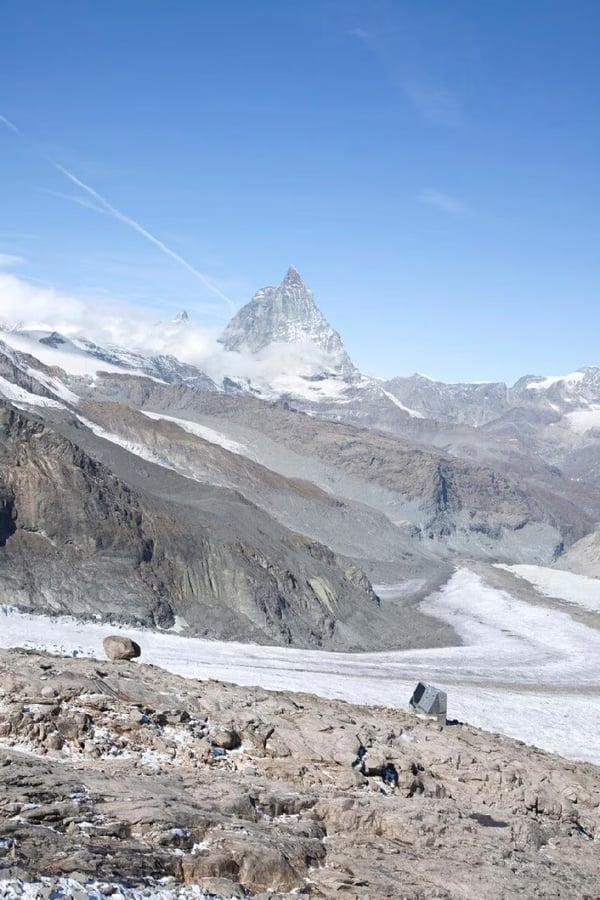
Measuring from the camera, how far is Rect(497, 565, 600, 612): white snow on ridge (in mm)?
100500

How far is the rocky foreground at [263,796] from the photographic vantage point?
10.7 metres

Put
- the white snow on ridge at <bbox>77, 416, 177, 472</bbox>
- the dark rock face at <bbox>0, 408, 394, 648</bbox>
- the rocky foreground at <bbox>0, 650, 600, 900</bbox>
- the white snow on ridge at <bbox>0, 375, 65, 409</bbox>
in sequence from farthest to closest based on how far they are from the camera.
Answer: the white snow on ridge at <bbox>77, 416, 177, 472</bbox> < the white snow on ridge at <bbox>0, 375, 65, 409</bbox> < the dark rock face at <bbox>0, 408, 394, 648</bbox> < the rocky foreground at <bbox>0, 650, 600, 900</bbox>

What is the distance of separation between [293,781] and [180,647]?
78.5 ft

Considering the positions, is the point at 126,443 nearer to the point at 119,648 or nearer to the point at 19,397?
the point at 19,397

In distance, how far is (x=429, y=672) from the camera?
45969 mm

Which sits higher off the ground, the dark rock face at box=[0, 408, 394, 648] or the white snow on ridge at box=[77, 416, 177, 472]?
the white snow on ridge at box=[77, 416, 177, 472]

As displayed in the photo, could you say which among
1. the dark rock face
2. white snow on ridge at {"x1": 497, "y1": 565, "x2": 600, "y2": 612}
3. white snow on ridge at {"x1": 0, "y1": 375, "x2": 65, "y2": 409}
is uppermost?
white snow on ridge at {"x1": 0, "y1": 375, "x2": 65, "y2": 409}

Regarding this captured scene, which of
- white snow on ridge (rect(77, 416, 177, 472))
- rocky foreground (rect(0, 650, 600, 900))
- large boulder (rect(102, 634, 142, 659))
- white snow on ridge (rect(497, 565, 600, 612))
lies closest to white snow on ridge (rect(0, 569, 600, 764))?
large boulder (rect(102, 634, 142, 659))

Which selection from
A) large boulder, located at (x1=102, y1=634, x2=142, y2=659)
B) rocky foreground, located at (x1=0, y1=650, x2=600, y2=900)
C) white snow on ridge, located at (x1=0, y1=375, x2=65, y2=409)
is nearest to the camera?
rocky foreground, located at (x1=0, y1=650, x2=600, y2=900)

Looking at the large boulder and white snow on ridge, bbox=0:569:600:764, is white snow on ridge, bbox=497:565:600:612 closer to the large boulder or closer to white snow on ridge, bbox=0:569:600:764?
white snow on ridge, bbox=0:569:600:764

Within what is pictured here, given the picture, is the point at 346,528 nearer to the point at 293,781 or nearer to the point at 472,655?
the point at 472,655

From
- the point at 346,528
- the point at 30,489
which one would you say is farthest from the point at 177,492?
the point at 346,528

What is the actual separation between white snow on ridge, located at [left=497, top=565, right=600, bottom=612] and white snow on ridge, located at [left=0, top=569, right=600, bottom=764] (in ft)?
115

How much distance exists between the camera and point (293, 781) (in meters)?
15.5
